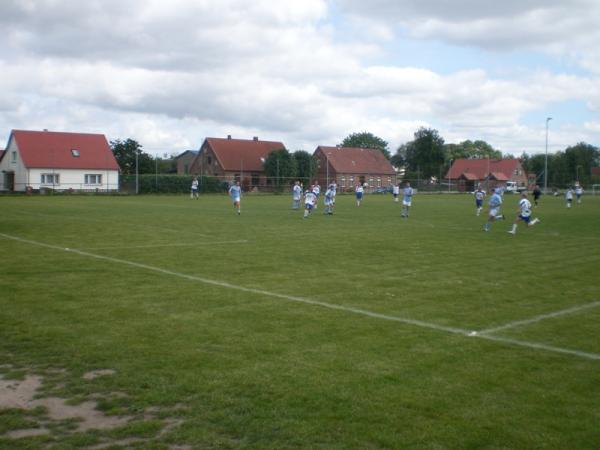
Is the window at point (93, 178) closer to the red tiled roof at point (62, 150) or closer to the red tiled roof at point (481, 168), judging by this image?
the red tiled roof at point (62, 150)

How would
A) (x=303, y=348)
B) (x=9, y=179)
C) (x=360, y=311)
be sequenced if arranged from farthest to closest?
1. (x=9, y=179)
2. (x=360, y=311)
3. (x=303, y=348)

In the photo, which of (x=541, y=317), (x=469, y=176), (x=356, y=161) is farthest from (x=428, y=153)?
(x=541, y=317)

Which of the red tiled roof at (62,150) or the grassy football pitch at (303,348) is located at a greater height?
the red tiled roof at (62,150)

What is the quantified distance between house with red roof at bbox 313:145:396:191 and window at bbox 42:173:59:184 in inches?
1479

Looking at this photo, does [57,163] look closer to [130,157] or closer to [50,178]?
[50,178]

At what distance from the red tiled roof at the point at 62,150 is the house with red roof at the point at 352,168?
3223cm

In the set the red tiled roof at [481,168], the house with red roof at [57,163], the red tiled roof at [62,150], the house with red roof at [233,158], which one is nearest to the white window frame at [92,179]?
the house with red roof at [57,163]

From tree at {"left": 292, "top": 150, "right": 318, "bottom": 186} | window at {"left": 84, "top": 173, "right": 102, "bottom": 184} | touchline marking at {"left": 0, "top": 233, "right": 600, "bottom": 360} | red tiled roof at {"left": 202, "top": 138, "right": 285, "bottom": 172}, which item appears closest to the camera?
touchline marking at {"left": 0, "top": 233, "right": 600, "bottom": 360}

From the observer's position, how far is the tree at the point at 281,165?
7806cm

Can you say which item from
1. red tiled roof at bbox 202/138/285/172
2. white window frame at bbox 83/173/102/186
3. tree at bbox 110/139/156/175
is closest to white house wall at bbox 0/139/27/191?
white window frame at bbox 83/173/102/186

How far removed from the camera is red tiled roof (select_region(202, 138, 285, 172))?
85.1m

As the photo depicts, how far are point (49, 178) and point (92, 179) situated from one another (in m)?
4.33

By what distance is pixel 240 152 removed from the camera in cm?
8731

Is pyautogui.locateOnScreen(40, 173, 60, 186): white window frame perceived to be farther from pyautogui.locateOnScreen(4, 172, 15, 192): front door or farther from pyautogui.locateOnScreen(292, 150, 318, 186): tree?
pyautogui.locateOnScreen(292, 150, 318, 186): tree
